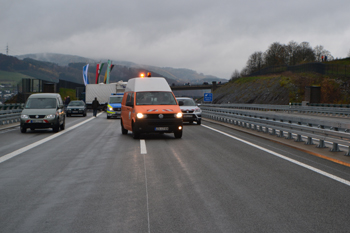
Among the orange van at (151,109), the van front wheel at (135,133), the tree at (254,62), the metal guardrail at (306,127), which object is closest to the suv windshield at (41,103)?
the orange van at (151,109)

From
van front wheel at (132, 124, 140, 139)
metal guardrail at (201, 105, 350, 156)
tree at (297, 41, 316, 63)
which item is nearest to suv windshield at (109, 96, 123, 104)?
metal guardrail at (201, 105, 350, 156)

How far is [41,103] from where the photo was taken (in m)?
19.6

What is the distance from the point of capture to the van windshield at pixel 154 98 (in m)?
16.2

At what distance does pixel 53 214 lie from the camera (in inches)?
207

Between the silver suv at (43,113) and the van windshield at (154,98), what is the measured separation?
459cm

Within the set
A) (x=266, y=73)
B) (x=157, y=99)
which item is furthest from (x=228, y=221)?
(x=266, y=73)

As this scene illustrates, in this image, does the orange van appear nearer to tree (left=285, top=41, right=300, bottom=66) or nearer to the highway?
the highway

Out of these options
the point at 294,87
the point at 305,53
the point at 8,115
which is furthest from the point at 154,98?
the point at 305,53

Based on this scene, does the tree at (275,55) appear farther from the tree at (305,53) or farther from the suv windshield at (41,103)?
the suv windshield at (41,103)

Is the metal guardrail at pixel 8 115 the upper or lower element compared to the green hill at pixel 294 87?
lower

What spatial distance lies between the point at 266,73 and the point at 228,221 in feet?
287

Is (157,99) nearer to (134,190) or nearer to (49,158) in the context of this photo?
(49,158)

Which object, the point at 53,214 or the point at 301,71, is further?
the point at 301,71

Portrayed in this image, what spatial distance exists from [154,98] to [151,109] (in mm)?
989
